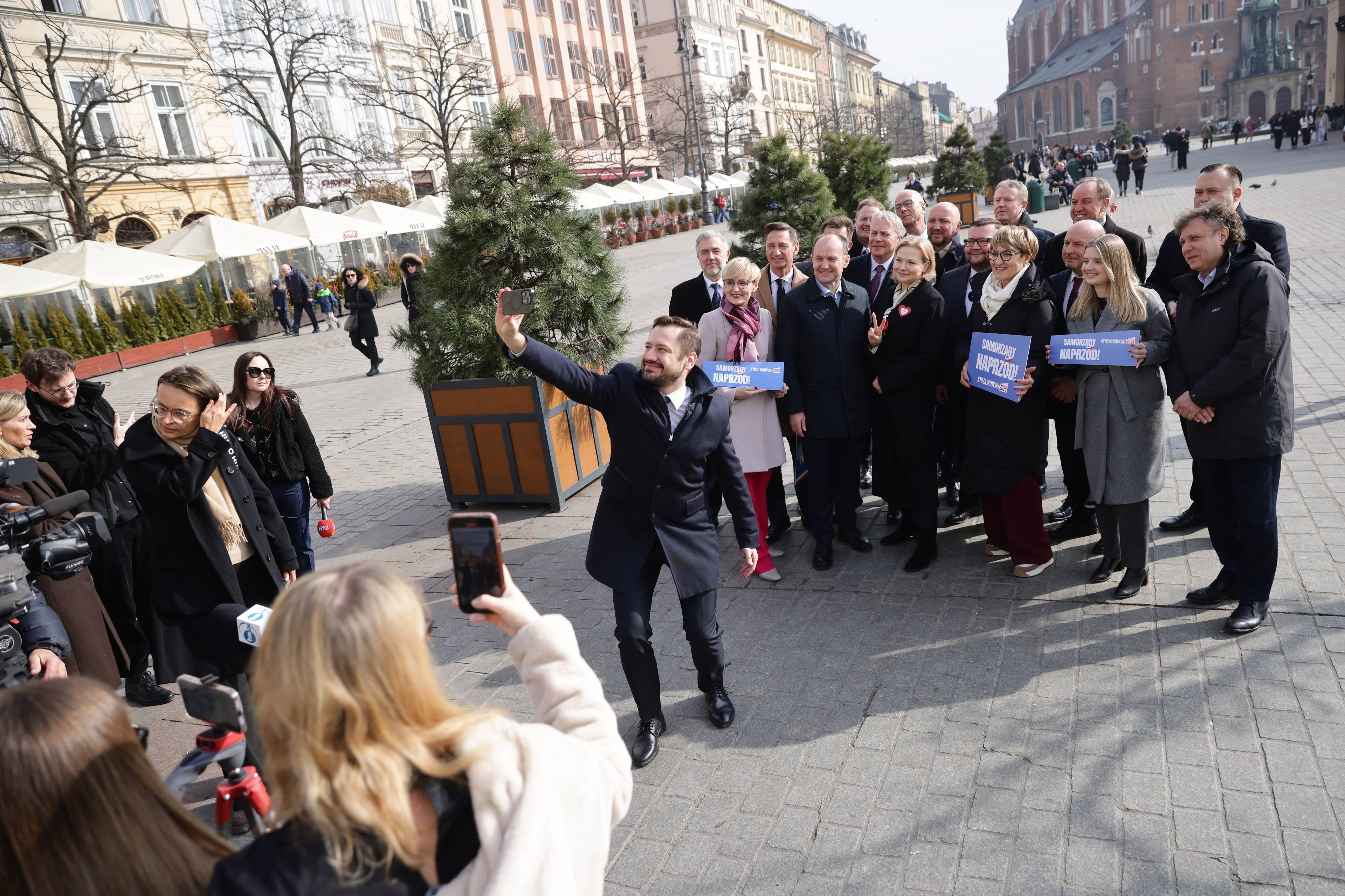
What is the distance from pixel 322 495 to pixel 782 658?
3187 mm

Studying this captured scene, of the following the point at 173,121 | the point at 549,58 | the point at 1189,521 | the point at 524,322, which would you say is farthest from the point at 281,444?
the point at 549,58

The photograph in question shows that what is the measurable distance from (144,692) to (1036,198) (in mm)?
26960

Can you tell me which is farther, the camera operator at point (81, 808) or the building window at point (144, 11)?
the building window at point (144, 11)

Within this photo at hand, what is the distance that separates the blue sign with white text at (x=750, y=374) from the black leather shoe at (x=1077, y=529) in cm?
212

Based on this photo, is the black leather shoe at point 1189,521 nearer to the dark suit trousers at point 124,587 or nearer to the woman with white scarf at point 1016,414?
the woman with white scarf at point 1016,414

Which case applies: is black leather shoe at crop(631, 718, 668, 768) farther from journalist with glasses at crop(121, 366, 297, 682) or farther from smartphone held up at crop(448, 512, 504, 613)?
smartphone held up at crop(448, 512, 504, 613)

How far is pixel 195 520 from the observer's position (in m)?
3.65

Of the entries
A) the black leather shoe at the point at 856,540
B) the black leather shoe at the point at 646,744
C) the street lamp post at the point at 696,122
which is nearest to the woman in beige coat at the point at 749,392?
the black leather shoe at the point at 856,540

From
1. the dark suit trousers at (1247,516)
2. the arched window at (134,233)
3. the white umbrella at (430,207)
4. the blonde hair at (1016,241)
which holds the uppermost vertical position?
the arched window at (134,233)

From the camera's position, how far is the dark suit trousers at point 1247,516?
14.0ft

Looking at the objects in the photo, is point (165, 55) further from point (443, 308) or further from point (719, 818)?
point (719, 818)

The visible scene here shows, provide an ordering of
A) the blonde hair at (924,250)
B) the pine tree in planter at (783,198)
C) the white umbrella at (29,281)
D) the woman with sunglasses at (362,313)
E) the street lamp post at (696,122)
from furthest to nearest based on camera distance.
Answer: the street lamp post at (696,122), the white umbrella at (29,281), the woman with sunglasses at (362,313), the pine tree in planter at (783,198), the blonde hair at (924,250)

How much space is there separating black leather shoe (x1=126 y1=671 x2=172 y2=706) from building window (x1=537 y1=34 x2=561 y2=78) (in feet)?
167

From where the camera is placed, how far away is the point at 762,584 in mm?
5676
